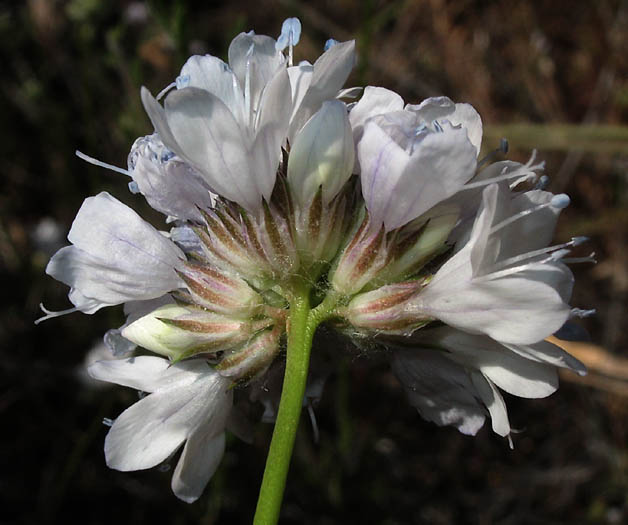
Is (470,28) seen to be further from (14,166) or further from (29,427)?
(29,427)

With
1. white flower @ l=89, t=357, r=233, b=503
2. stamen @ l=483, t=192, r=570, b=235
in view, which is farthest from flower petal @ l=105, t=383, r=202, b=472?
stamen @ l=483, t=192, r=570, b=235

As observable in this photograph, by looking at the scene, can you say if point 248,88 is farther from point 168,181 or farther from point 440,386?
point 440,386

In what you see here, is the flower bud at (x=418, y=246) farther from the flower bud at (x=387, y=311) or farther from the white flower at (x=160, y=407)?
the white flower at (x=160, y=407)

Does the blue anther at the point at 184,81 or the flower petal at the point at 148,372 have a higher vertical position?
the blue anther at the point at 184,81

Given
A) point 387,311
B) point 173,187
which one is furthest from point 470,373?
point 173,187

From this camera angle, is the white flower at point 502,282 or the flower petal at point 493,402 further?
the flower petal at point 493,402

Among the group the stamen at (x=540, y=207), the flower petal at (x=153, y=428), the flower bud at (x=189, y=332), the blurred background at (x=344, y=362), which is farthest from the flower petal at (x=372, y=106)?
the blurred background at (x=344, y=362)

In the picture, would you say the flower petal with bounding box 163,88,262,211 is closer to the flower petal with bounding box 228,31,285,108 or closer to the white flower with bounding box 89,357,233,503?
the flower petal with bounding box 228,31,285,108
